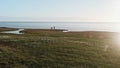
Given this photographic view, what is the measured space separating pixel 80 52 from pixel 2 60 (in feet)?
31.4

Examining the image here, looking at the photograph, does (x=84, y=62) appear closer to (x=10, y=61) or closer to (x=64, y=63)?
(x=64, y=63)

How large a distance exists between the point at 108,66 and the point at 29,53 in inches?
375

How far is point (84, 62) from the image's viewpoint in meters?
22.8

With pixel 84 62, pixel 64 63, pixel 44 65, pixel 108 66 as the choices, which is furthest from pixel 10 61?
pixel 108 66

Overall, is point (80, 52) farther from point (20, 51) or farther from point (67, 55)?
point (20, 51)

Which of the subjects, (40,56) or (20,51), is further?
(20,51)

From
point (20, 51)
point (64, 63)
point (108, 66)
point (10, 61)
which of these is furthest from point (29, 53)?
point (108, 66)

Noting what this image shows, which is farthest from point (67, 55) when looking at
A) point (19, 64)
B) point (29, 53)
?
point (19, 64)

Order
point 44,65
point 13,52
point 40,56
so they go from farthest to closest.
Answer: point 13,52 < point 40,56 < point 44,65

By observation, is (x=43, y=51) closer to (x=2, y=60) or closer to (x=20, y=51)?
(x=20, y=51)

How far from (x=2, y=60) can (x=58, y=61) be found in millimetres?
5675

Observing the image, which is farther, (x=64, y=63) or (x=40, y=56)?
(x=40, y=56)

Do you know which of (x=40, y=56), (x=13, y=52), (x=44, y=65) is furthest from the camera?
(x=13, y=52)

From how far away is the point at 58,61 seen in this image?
2292cm
